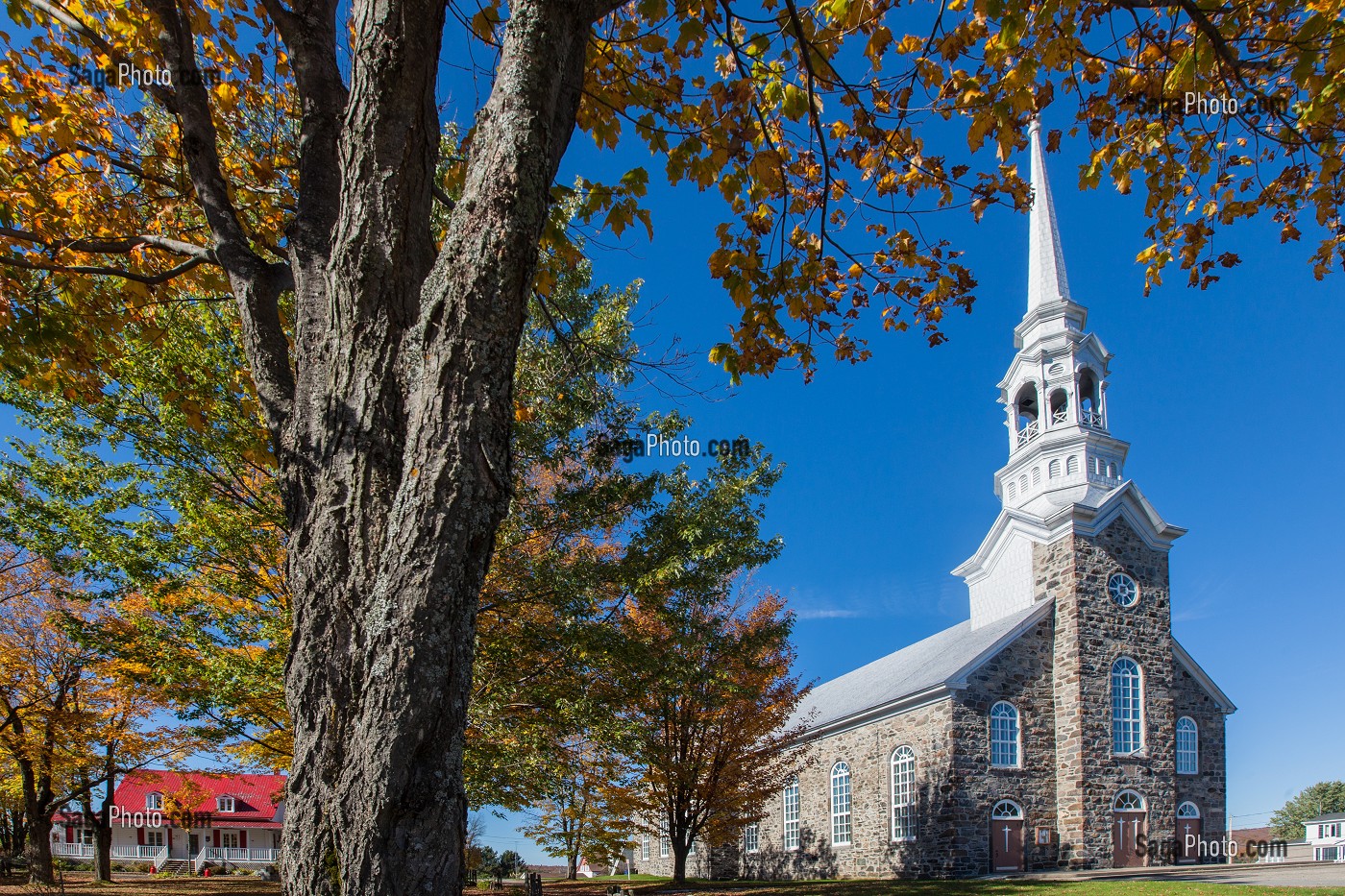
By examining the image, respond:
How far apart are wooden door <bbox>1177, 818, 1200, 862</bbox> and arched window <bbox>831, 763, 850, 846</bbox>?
9.25 m

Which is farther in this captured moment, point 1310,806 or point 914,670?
point 1310,806

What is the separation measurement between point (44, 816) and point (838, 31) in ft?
83.7

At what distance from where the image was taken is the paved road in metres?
14.5

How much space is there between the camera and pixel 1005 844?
21.7 m

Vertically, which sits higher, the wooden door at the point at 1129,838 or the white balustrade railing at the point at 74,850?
the wooden door at the point at 1129,838

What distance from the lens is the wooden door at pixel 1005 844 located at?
70.4 feet

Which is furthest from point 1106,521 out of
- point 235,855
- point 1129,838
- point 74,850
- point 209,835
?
point 74,850

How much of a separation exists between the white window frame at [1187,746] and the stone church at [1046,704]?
48 mm

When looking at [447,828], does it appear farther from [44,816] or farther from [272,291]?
[44,816]

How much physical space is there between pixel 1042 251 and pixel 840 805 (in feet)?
66.4

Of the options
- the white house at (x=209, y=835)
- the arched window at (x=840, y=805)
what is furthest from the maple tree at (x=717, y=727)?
the white house at (x=209, y=835)

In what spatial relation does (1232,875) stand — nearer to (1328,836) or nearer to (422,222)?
(422,222)

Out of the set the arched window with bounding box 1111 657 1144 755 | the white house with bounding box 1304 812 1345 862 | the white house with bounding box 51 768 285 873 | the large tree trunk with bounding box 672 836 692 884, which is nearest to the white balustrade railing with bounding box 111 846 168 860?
the white house with bounding box 51 768 285 873
